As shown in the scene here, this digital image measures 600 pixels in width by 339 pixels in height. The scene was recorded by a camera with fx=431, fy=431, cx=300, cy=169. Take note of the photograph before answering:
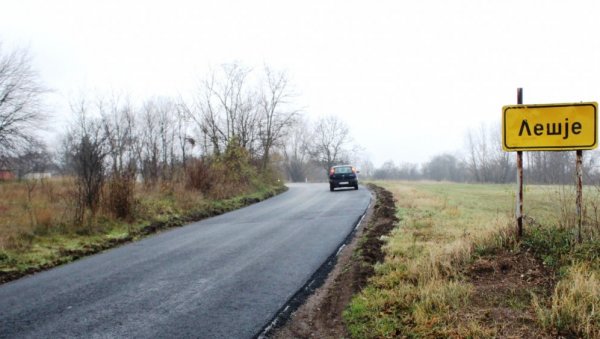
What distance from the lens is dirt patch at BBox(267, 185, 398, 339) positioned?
467cm

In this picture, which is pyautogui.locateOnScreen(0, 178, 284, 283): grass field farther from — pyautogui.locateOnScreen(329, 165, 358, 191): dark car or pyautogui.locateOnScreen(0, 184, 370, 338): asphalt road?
pyautogui.locateOnScreen(329, 165, 358, 191): dark car

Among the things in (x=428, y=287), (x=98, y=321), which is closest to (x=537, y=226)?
(x=428, y=287)

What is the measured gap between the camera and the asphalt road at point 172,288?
4.84 meters

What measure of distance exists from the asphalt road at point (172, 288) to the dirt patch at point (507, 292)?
235 cm

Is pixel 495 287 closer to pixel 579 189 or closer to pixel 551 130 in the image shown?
pixel 579 189

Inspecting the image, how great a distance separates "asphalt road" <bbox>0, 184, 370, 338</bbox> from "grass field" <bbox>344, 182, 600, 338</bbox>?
1369mm

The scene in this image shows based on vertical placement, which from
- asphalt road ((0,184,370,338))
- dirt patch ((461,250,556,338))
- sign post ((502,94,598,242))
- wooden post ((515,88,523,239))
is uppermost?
sign post ((502,94,598,242))

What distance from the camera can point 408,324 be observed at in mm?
4441

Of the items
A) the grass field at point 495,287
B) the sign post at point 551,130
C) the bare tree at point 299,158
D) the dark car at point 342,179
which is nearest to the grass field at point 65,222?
the grass field at point 495,287

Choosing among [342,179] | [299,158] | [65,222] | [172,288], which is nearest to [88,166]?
[65,222]

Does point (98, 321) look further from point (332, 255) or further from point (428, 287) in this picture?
point (332, 255)

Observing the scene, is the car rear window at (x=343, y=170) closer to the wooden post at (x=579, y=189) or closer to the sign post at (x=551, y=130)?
the sign post at (x=551, y=130)

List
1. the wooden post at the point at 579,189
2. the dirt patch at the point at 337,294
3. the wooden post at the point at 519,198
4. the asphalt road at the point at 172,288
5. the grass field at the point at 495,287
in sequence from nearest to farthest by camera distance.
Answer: the grass field at the point at 495,287 < the dirt patch at the point at 337,294 < the asphalt road at the point at 172,288 < the wooden post at the point at 579,189 < the wooden post at the point at 519,198

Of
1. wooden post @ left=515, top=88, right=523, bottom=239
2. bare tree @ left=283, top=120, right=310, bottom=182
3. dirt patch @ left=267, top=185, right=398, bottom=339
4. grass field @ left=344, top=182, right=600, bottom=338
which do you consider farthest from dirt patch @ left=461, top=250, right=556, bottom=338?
bare tree @ left=283, top=120, right=310, bottom=182
